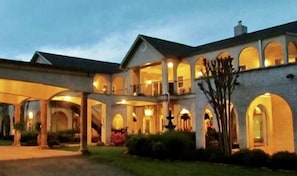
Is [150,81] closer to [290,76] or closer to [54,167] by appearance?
[290,76]

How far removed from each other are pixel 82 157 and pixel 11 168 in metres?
4.02

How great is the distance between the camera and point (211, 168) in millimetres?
13859

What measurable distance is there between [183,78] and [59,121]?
1363 cm

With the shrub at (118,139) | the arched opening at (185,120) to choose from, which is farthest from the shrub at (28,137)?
the arched opening at (185,120)

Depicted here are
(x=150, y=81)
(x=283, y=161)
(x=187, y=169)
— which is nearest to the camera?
(x=283, y=161)

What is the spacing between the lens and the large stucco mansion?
16.8m

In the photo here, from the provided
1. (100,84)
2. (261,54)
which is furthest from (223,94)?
(100,84)

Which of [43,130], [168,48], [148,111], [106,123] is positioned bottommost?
[43,130]

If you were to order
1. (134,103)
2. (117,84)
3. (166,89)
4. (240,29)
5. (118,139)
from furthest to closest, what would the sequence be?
(117,84) < (240,29) < (134,103) < (166,89) < (118,139)

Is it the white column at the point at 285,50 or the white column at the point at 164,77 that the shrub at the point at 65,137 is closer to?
the white column at the point at 164,77

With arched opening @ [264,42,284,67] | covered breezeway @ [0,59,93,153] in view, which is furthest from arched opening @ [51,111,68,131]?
arched opening @ [264,42,284,67]

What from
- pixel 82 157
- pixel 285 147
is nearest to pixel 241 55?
pixel 285 147

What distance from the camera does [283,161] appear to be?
43.6 ft

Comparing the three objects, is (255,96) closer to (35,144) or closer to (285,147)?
(285,147)
